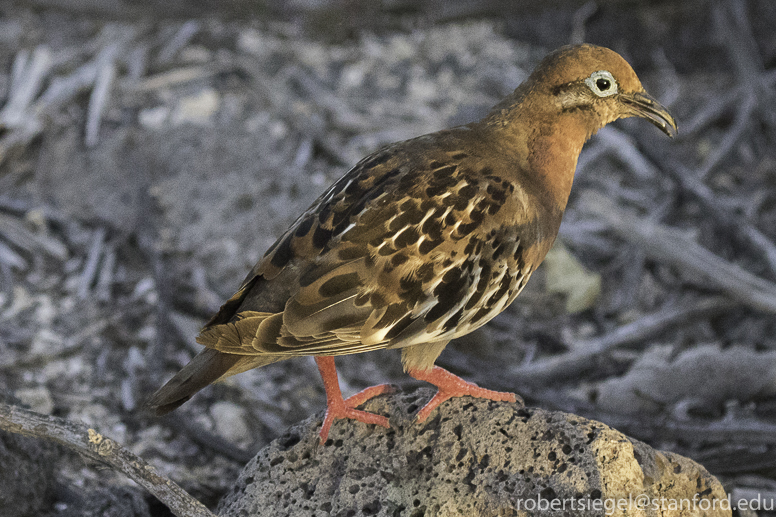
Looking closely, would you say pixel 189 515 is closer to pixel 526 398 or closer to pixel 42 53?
pixel 526 398

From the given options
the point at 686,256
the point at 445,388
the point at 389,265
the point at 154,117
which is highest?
the point at 154,117

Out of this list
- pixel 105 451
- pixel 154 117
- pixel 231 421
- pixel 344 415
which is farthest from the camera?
pixel 154 117

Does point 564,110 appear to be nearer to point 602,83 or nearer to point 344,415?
point 602,83

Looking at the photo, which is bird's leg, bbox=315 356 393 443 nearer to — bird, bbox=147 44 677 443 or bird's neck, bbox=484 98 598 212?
bird, bbox=147 44 677 443

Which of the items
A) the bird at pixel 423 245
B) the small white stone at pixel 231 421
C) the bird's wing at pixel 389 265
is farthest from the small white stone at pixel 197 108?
the bird's wing at pixel 389 265

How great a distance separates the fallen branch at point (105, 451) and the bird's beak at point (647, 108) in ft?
7.34

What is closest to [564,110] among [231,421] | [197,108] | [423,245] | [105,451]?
[423,245]

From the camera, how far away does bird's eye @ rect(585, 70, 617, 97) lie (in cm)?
295

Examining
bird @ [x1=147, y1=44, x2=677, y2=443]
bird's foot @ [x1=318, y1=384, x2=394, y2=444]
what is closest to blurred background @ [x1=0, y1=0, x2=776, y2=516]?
bird's foot @ [x1=318, y1=384, x2=394, y2=444]

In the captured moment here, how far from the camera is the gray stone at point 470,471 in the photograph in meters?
2.55

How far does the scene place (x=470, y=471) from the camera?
2662 millimetres

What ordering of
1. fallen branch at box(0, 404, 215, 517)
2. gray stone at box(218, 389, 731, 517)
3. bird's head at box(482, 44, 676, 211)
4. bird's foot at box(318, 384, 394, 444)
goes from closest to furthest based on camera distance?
fallen branch at box(0, 404, 215, 517)
gray stone at box(218, 389, 731, 517)
bird's foot at box(318, 384, 394, 444)
bird's head at box(482, 44, 676, 211)

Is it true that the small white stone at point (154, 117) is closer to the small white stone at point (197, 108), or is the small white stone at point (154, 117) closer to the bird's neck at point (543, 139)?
the small white stone at point (197, 108)

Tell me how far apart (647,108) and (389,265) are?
1276mm
